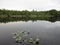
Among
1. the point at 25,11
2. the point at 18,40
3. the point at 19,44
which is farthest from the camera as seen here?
the point at 25,11

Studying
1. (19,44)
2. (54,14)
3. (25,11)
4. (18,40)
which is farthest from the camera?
(25,11)

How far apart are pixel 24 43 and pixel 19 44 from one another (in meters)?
1.32

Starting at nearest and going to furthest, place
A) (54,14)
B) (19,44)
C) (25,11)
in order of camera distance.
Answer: (19,44)
(54,14)
(25,11)

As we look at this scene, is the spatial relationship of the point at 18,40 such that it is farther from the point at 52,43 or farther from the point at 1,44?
the point at 52,43

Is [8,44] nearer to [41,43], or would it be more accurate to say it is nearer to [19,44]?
[19,44]

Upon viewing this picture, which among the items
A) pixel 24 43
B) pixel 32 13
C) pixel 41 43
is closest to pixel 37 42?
pixel 41 43

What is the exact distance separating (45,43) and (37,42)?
1994 mm

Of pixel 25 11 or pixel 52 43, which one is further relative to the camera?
pixel 25 11

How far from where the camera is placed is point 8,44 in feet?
114

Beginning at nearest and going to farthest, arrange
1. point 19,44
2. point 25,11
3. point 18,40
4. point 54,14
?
point 19,44 → point 18,40 → point 54,14 → point 25,11

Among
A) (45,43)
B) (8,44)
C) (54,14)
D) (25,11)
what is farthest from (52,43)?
(25,11)

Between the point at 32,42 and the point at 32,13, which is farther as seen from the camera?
the point at 32,13

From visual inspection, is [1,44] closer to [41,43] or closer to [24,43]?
[24,43]

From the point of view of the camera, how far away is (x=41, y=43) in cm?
3553
